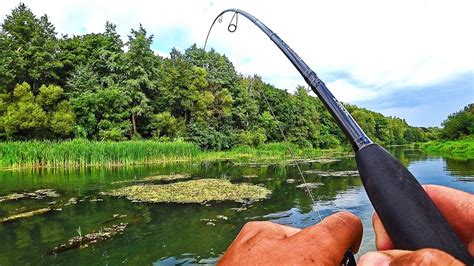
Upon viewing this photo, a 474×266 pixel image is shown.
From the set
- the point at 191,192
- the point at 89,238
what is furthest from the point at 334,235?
the point at 191,192

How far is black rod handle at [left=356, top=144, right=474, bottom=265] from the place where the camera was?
2.56 ft

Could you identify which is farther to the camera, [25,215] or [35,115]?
[35,115]

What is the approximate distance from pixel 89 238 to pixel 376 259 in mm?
8832

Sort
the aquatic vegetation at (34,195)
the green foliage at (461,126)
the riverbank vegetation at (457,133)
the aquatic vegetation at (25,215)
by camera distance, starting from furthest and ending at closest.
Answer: the green foliage at (461,126) → the riverbank vegetation at (457,133) → the aquatic vegetation at (34,195) → the aquatic vegetation at (25,215)

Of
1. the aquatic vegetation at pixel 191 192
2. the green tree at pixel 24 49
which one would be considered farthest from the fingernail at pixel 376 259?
the green tree at pixel 24 49

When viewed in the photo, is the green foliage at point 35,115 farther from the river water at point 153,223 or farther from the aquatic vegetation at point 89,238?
the aquatic vegetation at point 89,238

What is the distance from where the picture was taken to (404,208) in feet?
2.72

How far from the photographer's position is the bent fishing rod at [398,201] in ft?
2.57

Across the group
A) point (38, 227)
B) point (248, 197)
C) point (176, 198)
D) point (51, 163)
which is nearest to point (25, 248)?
point (38, 227)

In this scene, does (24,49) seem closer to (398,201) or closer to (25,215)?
Answer: (25,215)

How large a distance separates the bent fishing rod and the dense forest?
32.7m

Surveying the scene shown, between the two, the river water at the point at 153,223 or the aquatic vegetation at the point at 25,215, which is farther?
the aquatic vegetation at the point at 25,215

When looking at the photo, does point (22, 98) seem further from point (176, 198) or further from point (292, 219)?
point (292, 219)

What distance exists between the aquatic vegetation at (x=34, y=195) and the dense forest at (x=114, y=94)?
2046cm
